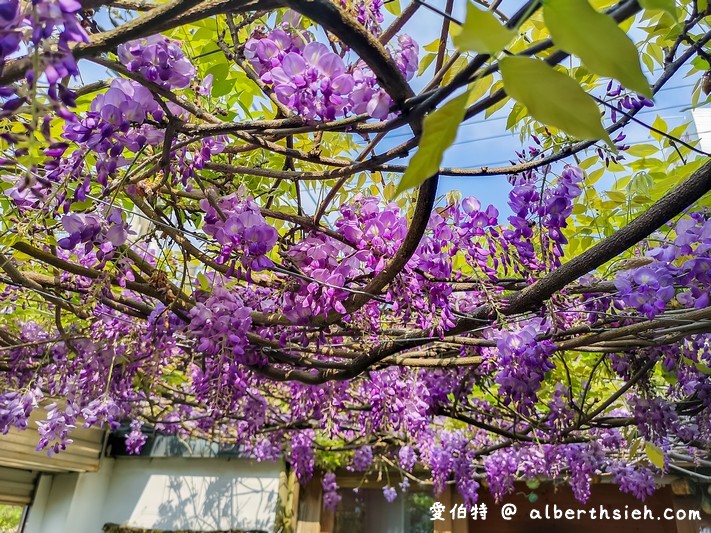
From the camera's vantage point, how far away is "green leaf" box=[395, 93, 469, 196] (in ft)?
1.14

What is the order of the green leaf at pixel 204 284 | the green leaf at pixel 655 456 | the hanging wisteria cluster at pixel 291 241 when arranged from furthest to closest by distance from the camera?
the green leaf at pixel 655 456
the green leaf at pixel 204 284
the hanging wisteria cluster at pixel 291 241

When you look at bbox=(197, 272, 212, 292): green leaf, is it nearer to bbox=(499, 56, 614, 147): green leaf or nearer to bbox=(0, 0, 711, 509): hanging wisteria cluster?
bbox=(0, 0, 711, 509): hanging wisteria cluster

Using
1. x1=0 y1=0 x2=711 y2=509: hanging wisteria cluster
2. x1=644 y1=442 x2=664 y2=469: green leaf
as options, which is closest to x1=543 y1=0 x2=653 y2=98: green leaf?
x1=0 y1=0 x2=711 y2=509: hanging wisteria cluster

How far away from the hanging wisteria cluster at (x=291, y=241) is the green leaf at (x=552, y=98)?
32cm

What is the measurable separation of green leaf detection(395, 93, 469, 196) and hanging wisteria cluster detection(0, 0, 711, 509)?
31cm

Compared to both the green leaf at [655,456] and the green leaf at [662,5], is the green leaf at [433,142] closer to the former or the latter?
the green leaf at [662,5]

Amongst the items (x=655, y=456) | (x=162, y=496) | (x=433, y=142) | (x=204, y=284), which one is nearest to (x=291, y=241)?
(x=204, y=284)

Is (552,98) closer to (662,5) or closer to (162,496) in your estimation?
(662,5)

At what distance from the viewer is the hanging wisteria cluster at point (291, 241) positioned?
795 mm

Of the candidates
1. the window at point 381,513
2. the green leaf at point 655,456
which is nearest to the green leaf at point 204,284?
the green leaf at point 655,456

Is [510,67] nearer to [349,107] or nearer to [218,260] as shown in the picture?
[349,107]

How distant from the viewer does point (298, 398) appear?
8.92ft

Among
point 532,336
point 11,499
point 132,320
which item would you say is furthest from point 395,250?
point 11,499

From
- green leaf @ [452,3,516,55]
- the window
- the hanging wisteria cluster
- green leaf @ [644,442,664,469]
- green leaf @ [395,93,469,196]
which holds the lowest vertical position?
the window
